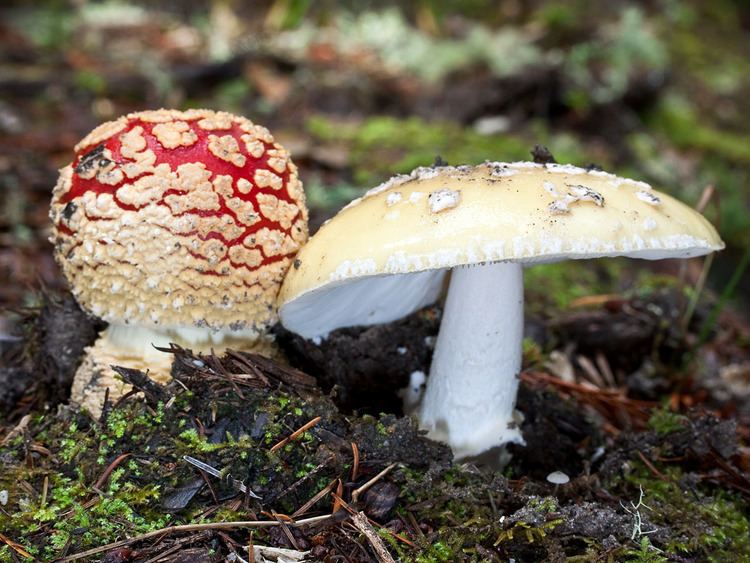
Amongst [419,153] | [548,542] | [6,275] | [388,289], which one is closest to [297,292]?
[388,289]

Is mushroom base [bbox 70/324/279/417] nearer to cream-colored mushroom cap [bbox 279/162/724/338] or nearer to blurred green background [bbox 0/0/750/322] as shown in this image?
cream-colored mushroom cap [bbox 279/162/724/338]

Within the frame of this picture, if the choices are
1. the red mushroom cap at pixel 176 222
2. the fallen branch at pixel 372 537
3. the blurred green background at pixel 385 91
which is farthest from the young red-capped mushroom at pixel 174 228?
the blurred green background at pixel 385 91

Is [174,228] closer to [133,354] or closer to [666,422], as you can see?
[133,354]

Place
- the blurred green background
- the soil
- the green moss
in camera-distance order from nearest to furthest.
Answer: the soil → the green moss → the blurred green background

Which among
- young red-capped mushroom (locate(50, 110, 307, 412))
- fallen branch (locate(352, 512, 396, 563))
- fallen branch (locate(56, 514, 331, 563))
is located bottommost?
fallen branch (locate(56, 514, 331, 563))

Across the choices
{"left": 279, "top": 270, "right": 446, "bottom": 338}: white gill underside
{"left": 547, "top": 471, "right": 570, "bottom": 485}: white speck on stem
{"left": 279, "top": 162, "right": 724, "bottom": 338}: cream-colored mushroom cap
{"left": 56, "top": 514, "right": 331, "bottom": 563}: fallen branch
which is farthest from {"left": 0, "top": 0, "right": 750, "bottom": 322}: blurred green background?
{"left": 56, "top": 514, "right": 331, "bottom": 563}: fallen branch

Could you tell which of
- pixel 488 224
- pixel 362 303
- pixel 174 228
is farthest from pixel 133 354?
pixel 488 224

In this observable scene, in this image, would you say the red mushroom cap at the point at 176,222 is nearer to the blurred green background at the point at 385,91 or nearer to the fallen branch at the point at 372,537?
the fallen branch at the point at 372,537
